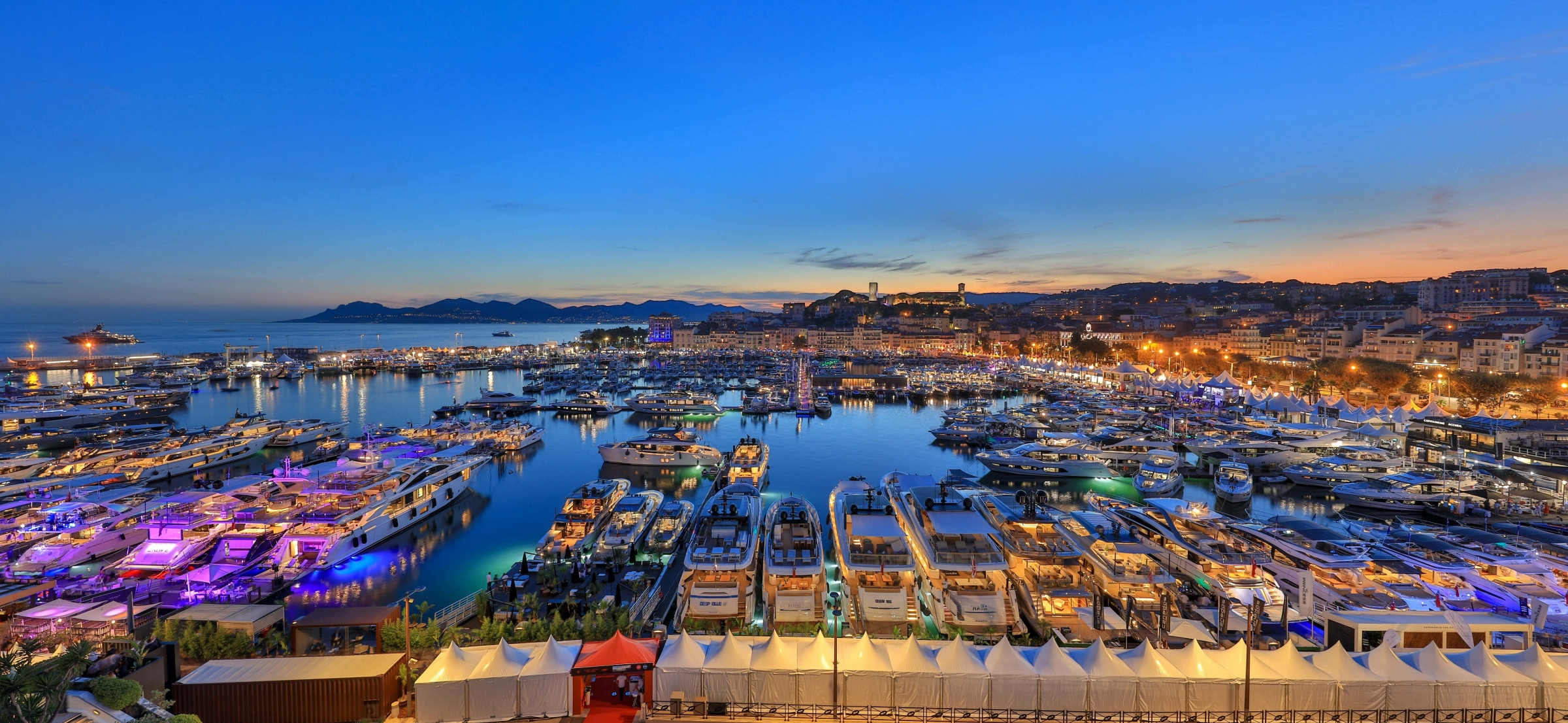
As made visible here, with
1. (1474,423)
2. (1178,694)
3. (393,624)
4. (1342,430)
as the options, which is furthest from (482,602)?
(1474,423)

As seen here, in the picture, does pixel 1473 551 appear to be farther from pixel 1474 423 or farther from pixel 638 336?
pixel 638 336

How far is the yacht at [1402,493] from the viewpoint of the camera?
15.1 metres

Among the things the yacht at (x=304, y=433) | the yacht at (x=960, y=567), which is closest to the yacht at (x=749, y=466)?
the yacht at (x=960, y=567)

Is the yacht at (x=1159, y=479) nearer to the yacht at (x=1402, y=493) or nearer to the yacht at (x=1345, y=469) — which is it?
the yacht at (x=1345, y=469)

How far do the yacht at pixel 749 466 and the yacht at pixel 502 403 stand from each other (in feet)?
56.6

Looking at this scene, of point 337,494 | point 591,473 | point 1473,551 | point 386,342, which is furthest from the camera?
point 386,342

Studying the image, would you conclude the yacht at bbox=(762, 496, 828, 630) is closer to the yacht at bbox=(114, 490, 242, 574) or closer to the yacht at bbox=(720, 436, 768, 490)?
the yacht at bbox=(720, 436, 768, 490)

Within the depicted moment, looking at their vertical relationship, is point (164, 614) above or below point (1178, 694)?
below

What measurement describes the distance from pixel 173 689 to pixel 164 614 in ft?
14.4

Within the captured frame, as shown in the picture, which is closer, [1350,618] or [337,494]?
[1350,618]

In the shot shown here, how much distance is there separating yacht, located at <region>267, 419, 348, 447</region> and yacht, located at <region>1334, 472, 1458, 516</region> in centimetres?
3068

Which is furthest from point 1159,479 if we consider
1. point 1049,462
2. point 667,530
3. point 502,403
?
point 502,403

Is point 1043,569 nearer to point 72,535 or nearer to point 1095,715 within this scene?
point 1095,715

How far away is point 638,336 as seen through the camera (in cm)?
10825
